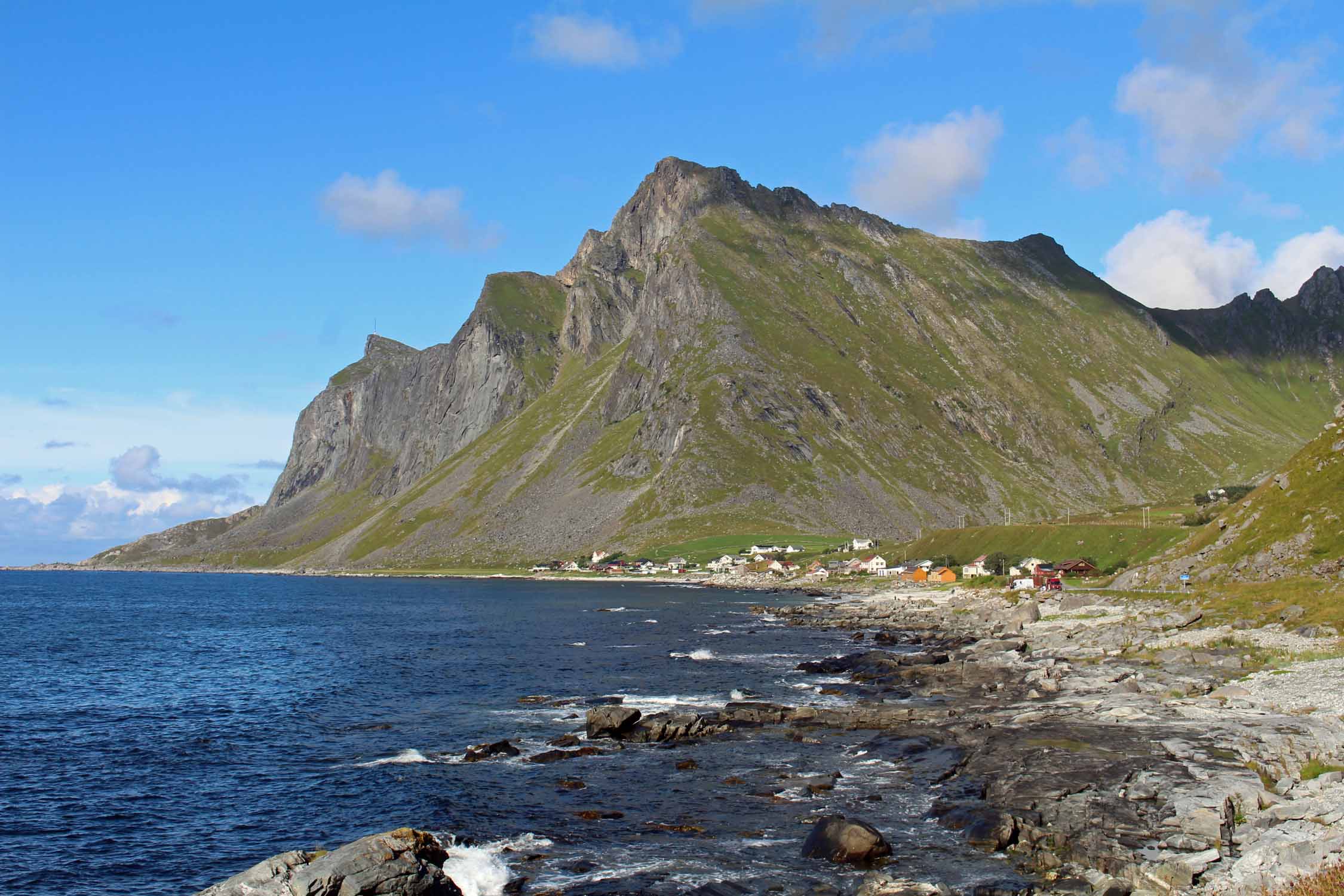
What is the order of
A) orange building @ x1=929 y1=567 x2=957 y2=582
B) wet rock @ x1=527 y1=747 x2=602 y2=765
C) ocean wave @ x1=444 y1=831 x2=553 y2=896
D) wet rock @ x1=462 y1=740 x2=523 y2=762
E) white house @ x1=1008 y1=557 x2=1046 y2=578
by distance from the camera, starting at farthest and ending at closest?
orange building @ x1=929 y1=567 x2=957 y2=582 < white house @ x1=1008 y1=557 x2=1046 y2=578 < wet rock @ x1=462 y1=740 x2=523 y2=762 < wet rock @ x1=527 y1=747 x2=602 y2=765 < ocean wave @ x1=444 y1=831 x2=553 y2=896

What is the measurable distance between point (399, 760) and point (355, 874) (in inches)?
987

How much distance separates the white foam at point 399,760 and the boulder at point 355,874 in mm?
21144

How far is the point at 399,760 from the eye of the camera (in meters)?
52.6

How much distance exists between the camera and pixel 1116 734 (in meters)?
44.7

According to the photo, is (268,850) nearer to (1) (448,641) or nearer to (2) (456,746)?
(2) (456,746)

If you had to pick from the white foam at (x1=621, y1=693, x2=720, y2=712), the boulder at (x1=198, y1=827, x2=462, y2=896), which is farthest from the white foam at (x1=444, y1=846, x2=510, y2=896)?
the white foam at (x1=621, y1=693, x2=720, y2=712)

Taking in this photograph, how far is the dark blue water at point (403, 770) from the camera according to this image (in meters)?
35.8

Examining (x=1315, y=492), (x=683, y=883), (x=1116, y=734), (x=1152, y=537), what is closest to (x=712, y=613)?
(x=1152, y=537)

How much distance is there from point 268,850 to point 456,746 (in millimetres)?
18511

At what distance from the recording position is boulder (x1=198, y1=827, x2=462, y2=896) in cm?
2783

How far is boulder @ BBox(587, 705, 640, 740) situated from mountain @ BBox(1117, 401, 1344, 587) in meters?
57.5

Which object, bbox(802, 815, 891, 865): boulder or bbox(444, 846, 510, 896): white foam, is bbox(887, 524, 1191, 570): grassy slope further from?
bbox(444, 846, 510, 896): white foam

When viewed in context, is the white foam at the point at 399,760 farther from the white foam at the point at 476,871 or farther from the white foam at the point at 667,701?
the white foam at the point at 476,871

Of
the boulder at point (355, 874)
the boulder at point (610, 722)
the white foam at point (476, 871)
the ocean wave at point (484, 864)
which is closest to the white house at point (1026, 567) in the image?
the boulder at point (610, 722)
